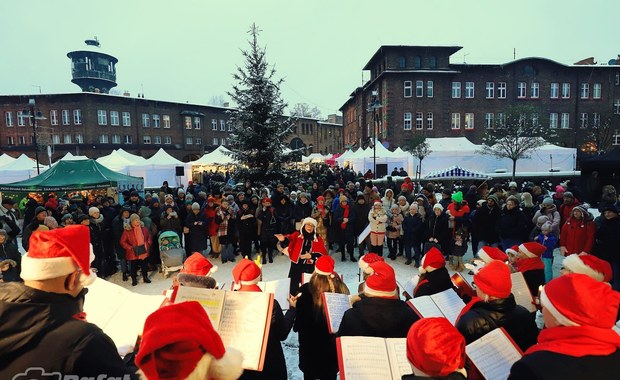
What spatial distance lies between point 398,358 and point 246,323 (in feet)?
3.84

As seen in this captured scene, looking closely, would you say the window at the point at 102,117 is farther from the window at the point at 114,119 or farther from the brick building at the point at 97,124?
the window at the point at 114,119

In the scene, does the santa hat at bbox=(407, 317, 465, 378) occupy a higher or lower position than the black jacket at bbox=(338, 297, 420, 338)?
higher

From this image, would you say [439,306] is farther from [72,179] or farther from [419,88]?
[419,88]

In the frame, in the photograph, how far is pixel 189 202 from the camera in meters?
10.3

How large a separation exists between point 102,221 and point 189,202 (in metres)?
2.54

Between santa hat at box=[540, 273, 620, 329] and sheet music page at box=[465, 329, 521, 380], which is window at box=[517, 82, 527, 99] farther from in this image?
santa hat at box=[540, 273, 620, 329]

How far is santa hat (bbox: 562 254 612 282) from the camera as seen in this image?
3795mm

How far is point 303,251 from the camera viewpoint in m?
6.43

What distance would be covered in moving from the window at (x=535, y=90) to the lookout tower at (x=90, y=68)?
193ft

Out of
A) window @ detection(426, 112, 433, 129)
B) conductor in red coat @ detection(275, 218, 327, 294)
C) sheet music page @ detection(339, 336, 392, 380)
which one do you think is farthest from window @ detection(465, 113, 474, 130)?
sheet music page @ detection(339, 336, 392, 380)

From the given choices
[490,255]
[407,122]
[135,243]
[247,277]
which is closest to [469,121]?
[407,122]

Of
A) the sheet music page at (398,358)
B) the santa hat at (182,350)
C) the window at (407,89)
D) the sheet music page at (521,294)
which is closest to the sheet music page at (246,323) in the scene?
the sheet music page at (398,358)

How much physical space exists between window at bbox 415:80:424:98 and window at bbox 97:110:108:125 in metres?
37.4

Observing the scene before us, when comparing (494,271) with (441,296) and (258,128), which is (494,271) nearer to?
(441,296)
